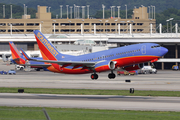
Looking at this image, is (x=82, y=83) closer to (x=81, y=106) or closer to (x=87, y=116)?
(x=81, y=106)

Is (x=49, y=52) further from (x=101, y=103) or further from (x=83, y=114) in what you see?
(x=83, y=114)

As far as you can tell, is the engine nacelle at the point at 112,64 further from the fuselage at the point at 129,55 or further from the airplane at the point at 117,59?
the fuselage at the point at 129,55

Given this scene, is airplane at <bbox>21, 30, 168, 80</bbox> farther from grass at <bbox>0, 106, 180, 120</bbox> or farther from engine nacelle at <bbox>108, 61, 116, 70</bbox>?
grass at <bbox>0, 106, 180, 120</bbox>

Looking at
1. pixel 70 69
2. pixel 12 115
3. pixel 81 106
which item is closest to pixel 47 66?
pixel 70 69

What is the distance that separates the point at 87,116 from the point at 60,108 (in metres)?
6.74

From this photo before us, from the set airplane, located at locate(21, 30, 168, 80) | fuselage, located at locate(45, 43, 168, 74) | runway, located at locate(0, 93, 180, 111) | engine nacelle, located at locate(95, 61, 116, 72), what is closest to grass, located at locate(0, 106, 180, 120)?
runway, located at locate(0, 93, 180, 111)

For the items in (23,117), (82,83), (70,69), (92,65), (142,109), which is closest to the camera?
(23,117)

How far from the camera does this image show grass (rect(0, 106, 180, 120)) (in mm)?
45469

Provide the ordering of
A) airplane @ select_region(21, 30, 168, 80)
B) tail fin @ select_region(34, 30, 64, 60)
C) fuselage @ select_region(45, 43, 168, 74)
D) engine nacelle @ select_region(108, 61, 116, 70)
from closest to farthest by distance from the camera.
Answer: fuselage @ select_region(45, 43, 168, 74)
airplane @ select_region(21, 30, 168, 80)
engine nacelle @ select_region(108, 61, 116, 70)
tail fin @ select_region(34, 30, 64, 60)

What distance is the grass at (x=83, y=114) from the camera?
149ft

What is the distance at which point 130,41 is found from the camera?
157 meters

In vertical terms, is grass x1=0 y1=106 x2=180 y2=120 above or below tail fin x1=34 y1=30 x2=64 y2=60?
below

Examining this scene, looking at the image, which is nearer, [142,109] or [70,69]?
[142,109]

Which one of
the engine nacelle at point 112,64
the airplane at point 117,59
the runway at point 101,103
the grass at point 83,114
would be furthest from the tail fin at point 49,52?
the grass at point 83,114
